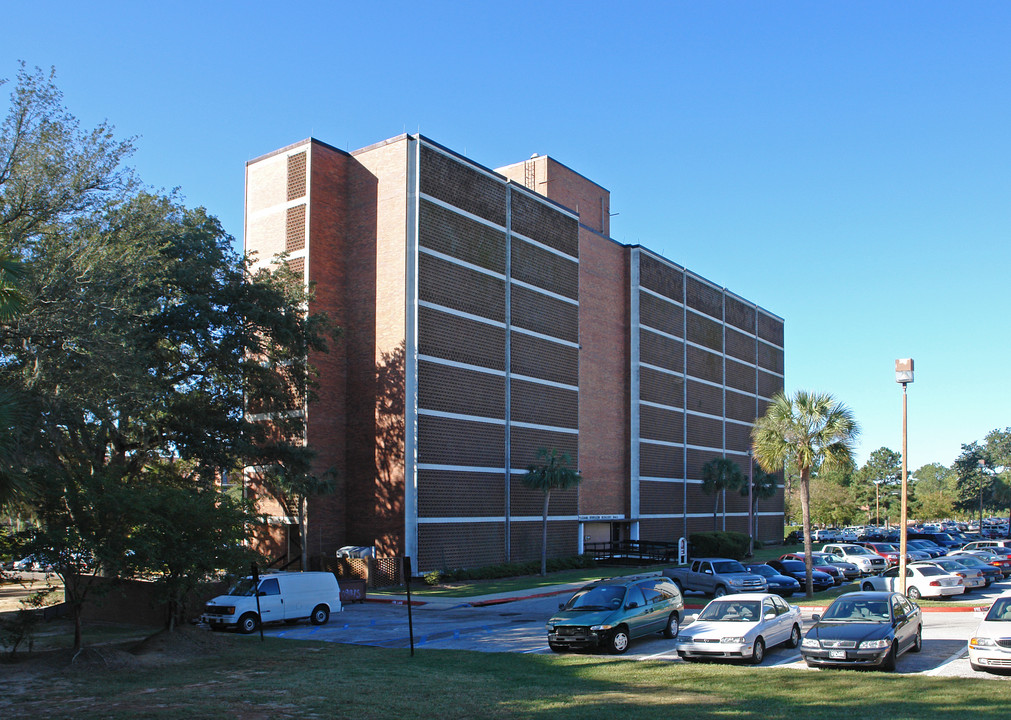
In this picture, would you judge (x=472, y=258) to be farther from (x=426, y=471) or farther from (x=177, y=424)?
(x=177, y=424)

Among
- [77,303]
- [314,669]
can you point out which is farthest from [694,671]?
[77,303]

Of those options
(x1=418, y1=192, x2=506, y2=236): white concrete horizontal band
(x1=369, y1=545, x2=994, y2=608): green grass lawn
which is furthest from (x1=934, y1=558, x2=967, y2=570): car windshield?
(x1=418, y1=192, x2=506, y2=236): white concrete horizontal band

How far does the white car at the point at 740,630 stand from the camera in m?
17.7

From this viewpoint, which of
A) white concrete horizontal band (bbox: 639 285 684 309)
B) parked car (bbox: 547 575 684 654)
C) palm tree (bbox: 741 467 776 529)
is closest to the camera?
parked car (bbox: 547 575 684 654)

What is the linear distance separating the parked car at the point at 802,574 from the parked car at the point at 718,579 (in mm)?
3795

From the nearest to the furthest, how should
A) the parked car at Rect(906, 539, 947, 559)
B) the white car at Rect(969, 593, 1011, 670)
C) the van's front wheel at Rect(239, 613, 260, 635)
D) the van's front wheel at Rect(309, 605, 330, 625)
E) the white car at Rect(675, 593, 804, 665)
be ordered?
1. the white car at Rect(969, 593, 1011, 670)
2. the white car at Rect(675, 593, 804, 665)
3. the van's front wheel at Rect(239, 613, 260, 635)
4. the van's front wheel at Rect(309, 605, 330, 625)
5. the parked car at Rect(906, 539, 947, 559)

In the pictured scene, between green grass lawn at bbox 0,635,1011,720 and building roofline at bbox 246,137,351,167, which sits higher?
building roofline at bbox 246,137,351,167

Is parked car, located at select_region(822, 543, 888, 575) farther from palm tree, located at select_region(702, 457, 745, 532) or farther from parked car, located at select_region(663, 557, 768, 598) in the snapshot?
palm tree, located at select_region(702, 457, 745, 532)

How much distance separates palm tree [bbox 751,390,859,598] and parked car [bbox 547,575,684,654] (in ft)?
39.1

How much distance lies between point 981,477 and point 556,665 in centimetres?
13498

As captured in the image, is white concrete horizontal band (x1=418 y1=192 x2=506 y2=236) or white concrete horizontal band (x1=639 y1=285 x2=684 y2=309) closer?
white concrete horizontal band (x1=418 y1=192 x2=506 y2=236)

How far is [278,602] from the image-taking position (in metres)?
25.6

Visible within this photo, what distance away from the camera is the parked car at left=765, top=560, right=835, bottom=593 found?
36719 millimetres

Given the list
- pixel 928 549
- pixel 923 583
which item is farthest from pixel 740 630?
pixel 928 549
